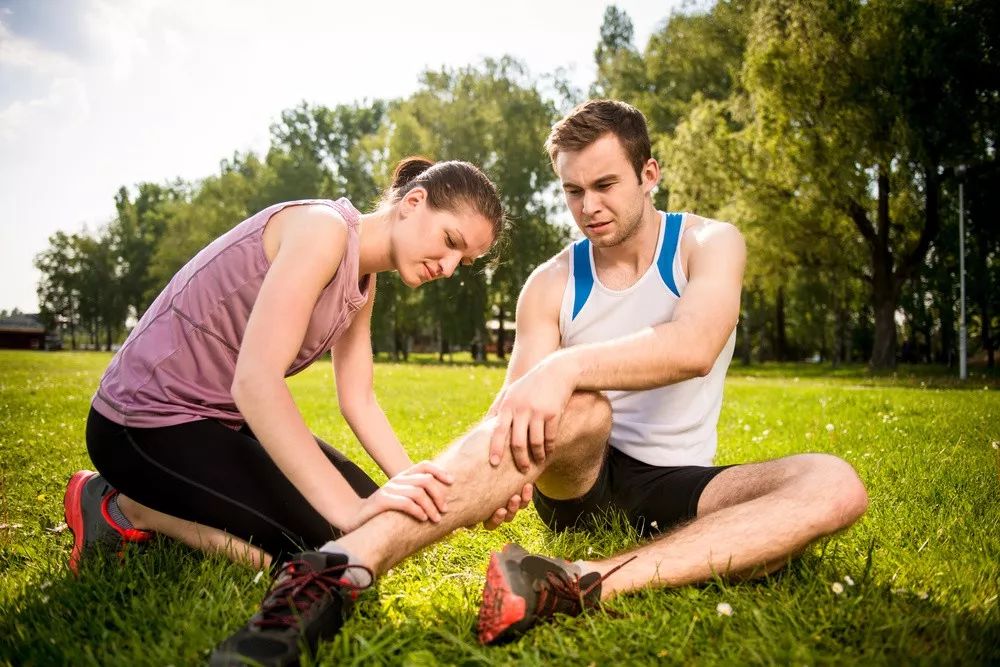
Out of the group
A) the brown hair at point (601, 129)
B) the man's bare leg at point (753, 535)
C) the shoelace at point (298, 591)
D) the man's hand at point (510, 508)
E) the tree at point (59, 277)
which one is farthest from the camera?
the tree at point (59, 277)

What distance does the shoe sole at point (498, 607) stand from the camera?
224cm

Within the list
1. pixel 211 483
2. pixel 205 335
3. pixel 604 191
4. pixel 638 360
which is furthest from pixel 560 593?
pixel 604 191

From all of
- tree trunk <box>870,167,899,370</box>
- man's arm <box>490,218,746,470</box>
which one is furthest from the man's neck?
tree trunk <box>870,167,899,370</box>

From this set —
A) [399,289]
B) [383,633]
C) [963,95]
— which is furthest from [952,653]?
[399,289]

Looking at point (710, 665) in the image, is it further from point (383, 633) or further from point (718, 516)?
point (383, 633)

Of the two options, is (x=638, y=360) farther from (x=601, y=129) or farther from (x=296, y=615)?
(x=296, y=615)

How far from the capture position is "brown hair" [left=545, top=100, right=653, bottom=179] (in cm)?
371

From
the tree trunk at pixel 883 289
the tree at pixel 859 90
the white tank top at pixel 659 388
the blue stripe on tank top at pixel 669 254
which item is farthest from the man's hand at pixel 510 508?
the tree trunk at pixel 883 289

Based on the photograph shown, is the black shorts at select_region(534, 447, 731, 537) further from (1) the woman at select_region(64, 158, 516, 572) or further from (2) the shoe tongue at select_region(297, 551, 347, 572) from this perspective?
(2) the shoe tongue at select_region(297, 551, 347, 572)

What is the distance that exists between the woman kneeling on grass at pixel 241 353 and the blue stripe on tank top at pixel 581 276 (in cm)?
52

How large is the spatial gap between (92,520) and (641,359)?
2786 millimetres

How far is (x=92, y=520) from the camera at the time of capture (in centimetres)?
332

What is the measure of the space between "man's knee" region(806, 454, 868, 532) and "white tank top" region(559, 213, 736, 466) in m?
0.75

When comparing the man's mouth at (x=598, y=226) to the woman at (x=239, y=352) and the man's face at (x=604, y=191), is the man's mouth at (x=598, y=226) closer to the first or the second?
the man's face at (x=604, y=191)
